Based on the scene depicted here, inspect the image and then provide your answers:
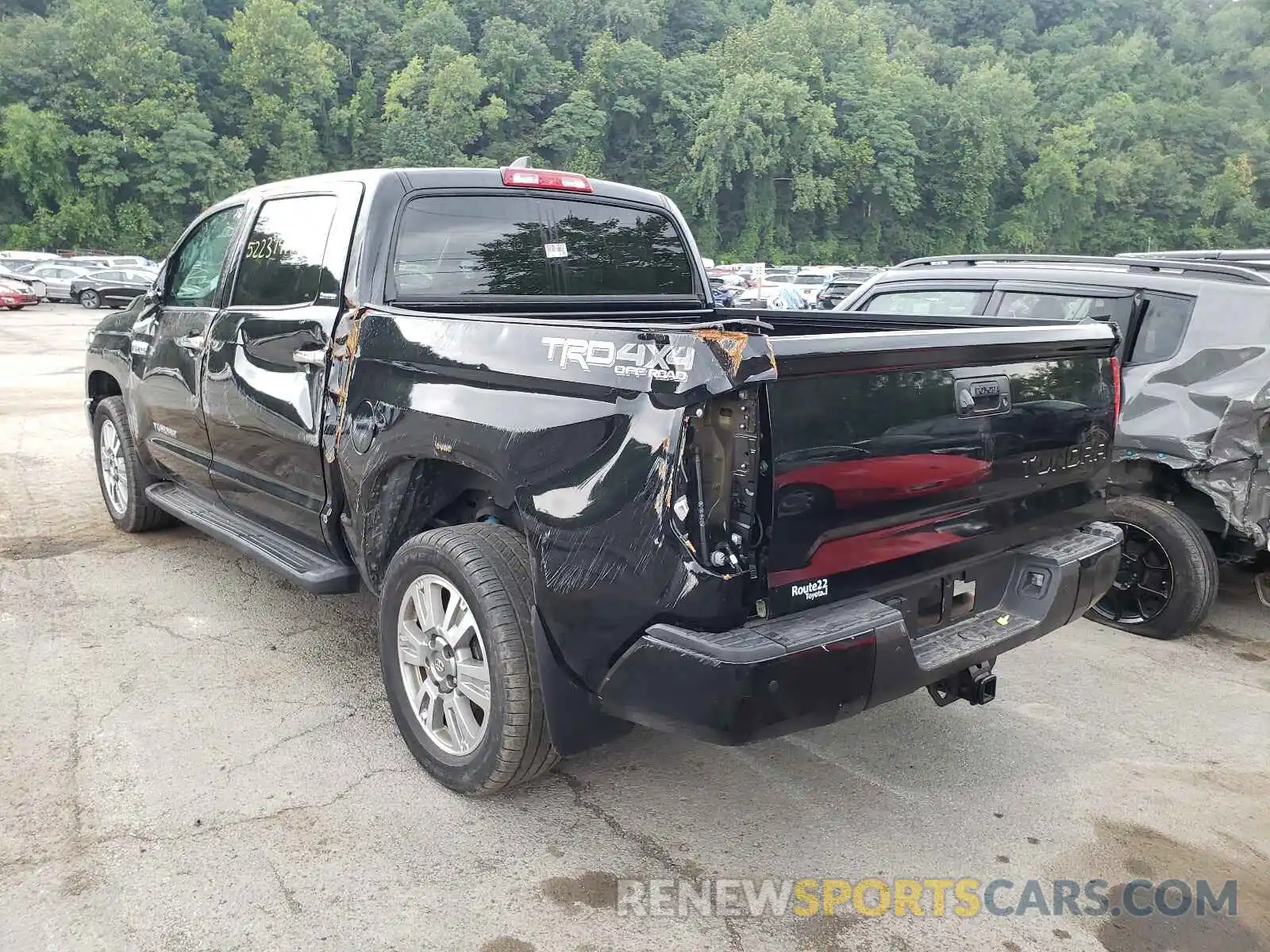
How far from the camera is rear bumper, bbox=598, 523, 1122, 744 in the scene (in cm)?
232

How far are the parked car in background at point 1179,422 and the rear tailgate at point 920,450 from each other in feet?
4.16

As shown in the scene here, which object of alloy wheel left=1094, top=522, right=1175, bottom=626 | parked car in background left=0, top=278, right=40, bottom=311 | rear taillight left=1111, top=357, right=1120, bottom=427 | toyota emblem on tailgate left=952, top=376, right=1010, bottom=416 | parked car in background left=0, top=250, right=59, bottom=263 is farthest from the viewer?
parked car in background left=0, top=250, right=59, bottom=263

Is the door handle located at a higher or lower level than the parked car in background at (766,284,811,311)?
higher

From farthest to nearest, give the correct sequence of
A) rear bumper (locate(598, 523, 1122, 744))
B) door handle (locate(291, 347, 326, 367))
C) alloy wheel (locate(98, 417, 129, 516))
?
alloy wheel (locate(98, 417, 129, 516))
door handle (locate(291, 347, 326, 367))
rear bumper (locate(598, 523, 1122, 744))

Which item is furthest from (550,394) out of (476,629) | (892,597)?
(892,597)

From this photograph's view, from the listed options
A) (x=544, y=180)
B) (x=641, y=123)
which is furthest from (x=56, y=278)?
(x=641, y=123)

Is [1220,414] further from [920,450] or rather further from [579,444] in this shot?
[579,444]

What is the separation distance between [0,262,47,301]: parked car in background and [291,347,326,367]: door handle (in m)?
33.1

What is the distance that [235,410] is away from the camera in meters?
4.19

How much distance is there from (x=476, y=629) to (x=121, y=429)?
3712 mm

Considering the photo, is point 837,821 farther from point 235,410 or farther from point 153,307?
point 153,307

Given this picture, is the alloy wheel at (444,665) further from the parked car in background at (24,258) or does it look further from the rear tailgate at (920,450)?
the parked car in background at (24,258)

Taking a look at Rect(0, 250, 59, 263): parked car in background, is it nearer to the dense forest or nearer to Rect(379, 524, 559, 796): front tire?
the dense forest

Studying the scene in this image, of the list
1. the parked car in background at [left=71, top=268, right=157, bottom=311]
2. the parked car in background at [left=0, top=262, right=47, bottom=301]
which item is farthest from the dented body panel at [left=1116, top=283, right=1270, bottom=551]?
the parked car in background at [left=0, top=262, right=47, bottom=301]
